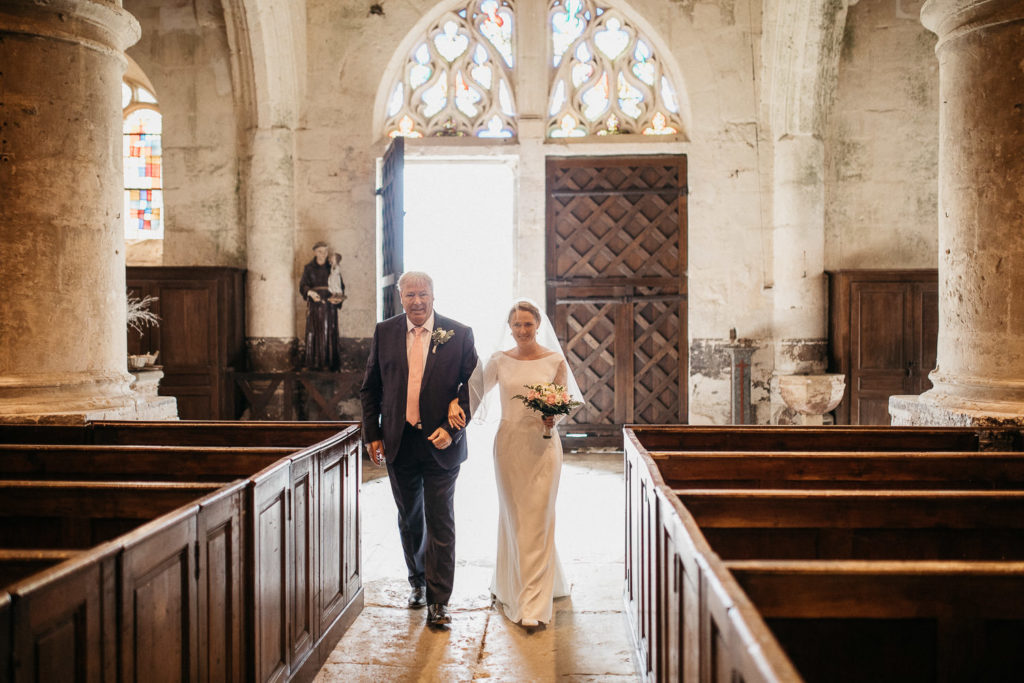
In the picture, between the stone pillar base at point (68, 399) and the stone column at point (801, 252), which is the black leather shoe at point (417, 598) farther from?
the stone column at point (801, 252)

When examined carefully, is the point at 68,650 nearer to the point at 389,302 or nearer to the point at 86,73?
the point at 86,73

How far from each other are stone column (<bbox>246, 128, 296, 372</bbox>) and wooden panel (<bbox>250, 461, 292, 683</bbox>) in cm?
583

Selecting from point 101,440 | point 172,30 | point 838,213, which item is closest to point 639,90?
point 838,213

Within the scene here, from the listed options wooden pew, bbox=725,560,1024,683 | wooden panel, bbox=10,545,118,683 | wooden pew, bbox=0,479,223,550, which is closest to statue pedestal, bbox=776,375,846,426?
wooden pew, bbox=725,560,1024,683

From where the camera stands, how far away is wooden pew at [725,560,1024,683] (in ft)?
5.69

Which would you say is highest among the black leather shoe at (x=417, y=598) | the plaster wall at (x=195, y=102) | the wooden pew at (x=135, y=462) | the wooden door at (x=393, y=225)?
the plaster wall at (x=195, y=102)

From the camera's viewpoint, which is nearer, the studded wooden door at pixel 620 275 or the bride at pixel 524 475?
the bride at pixel 524 475

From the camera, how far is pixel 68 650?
1.68 meters

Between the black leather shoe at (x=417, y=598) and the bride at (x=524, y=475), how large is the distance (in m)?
0.37

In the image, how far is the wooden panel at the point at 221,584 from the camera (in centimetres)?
233

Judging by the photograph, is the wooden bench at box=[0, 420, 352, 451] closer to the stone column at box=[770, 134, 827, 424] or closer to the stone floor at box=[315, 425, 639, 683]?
the stone floor at box=[315, 425, 639, 683]

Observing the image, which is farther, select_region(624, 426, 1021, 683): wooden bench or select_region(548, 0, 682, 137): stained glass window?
select_region(548, 0, 682, 137): stained glass window

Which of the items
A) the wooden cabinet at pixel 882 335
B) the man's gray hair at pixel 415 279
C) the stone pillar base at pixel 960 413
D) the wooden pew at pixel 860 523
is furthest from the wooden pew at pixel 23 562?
the wooden cabinet at pixel 882 335

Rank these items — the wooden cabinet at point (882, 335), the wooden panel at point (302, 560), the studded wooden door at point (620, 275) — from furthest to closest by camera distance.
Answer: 1. the studded wooden door at point (620, 275)
2. the wooden cabinet at point (882, 335)
3. the wooden panel at point (302, 560)
